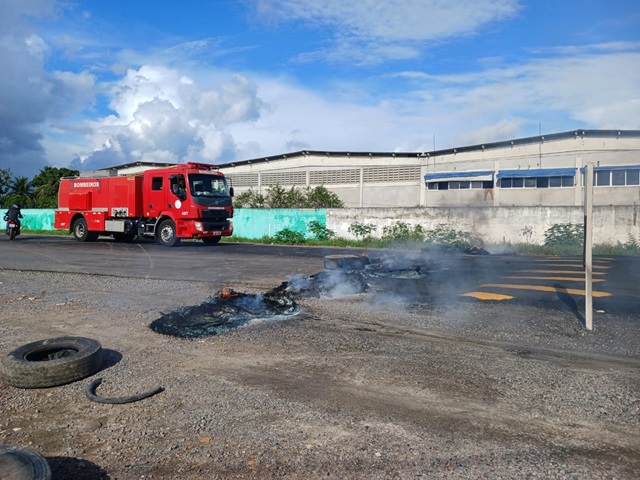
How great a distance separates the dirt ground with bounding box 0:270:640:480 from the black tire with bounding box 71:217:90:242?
16.8 metres

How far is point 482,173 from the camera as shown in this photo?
28.4m

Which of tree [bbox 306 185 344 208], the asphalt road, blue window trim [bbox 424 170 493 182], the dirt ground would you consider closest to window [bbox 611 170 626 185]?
blue window trim [bbox 424 170 493 182]

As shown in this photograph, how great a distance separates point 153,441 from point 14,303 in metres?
5.82

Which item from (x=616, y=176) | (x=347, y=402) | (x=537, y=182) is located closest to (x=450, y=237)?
(x=537, y=182)

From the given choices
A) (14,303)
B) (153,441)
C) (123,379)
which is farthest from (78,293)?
(153,441)

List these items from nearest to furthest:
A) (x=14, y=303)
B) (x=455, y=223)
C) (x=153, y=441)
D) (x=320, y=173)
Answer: (x=153, y=441), (x=14, y=303), (x=455, y=223), (x=320, y=173)

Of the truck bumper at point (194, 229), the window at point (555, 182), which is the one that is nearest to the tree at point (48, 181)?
the truck bumper at point (194, 229)

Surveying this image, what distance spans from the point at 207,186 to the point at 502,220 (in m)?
12.5

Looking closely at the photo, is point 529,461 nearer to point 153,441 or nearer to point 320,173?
point 153,441

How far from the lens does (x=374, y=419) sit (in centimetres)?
365

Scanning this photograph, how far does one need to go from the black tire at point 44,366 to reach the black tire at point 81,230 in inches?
750

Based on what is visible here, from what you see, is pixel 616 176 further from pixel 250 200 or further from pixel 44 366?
pixel 44 366

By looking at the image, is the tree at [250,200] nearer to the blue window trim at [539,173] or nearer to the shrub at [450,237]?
the shrub at [450,237]

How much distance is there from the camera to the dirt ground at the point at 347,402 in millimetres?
3068
